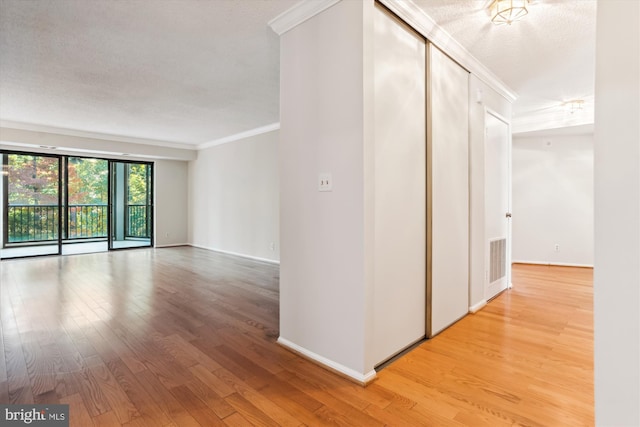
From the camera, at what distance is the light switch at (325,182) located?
2061 millimetres

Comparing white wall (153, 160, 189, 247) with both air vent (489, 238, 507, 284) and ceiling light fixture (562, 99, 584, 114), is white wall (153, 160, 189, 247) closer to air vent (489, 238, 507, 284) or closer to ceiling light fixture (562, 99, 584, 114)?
air vent (489, 238, 507, 284)

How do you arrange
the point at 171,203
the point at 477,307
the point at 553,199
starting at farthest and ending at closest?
the point at 171,203
the point at 553,199
the point at 477,307

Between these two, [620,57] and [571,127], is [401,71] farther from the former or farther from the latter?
[571,127]

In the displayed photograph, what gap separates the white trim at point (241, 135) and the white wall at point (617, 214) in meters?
5.30

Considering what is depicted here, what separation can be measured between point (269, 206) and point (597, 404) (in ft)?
17.9

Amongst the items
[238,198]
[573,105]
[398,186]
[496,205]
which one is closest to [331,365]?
[398,186]

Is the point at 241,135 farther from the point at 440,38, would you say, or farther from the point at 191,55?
the point at 440,38

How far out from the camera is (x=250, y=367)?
82.1 inches

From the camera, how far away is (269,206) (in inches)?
235

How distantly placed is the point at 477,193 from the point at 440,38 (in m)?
1.58

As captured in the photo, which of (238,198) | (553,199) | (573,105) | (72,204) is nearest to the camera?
(573,105)

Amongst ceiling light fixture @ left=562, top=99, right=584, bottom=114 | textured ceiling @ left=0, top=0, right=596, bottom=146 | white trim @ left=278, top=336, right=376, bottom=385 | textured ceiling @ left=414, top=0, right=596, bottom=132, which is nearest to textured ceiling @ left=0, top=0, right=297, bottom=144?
textured ceiling @ left=0, top=0, right=596, bottom=146

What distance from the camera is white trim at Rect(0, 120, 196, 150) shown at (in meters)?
5.47

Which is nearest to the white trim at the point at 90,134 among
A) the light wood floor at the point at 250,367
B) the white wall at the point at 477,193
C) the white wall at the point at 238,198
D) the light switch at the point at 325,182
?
the white wall at the point at 238,198
